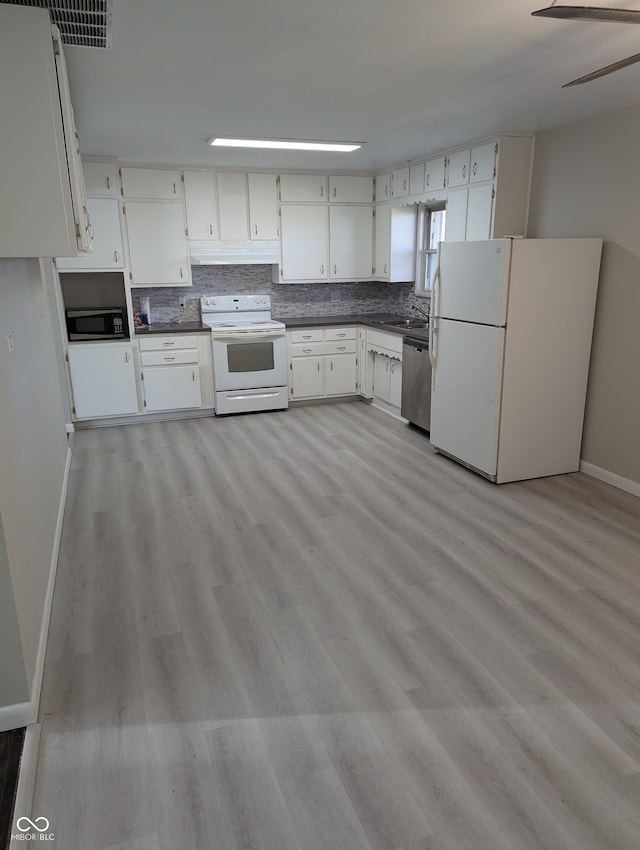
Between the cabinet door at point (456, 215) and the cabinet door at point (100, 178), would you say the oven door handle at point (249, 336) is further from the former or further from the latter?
the cabinet door at point (456, 215)

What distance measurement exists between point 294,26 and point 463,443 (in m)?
2.88

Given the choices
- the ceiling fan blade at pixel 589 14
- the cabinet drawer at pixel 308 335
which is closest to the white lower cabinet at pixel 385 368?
the cabinet drawer at pixel 308 335

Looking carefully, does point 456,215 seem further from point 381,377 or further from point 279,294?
point 279,294

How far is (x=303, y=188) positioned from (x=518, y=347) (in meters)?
3.16

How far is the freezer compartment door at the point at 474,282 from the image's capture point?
3.69 m

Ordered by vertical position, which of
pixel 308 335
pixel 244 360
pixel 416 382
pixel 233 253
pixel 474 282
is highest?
pixel 233 253

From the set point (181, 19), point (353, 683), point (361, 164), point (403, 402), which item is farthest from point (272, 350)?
point (353, 683)

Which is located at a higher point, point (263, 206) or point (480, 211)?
point (263, 206)

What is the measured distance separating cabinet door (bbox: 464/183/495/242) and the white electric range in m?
2.07

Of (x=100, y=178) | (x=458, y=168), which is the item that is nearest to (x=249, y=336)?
(x=100, y=178)

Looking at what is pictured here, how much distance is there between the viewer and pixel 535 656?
7.53 ft

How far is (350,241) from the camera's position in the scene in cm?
616

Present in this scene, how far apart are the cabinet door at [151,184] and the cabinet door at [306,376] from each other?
1957 millimetres

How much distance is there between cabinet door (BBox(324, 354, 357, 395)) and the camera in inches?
242
